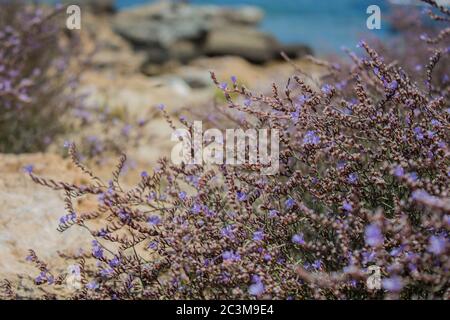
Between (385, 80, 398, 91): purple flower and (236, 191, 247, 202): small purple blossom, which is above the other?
(385, 80, 398, 91): purple flower

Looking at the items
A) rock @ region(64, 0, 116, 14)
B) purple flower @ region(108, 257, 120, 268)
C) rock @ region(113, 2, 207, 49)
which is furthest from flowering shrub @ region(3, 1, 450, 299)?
rock @ region(64, 0, 116, 14)

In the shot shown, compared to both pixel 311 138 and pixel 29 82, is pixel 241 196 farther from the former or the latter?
pixel 29 82

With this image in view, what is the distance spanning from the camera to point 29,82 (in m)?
4.59

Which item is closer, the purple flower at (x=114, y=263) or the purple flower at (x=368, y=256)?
the purple flower at (x=368, y=256)

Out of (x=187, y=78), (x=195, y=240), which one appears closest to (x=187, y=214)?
(x=195, y=240)

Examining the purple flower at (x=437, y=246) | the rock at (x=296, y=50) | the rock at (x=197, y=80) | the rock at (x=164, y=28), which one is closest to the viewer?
the purple flower at (x=437, y=246)

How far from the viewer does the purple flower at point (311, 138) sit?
7.86 ft

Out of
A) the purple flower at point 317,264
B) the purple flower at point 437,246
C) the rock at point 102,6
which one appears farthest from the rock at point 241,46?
the purple flower at point 437,246

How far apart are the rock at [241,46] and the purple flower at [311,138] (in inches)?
468

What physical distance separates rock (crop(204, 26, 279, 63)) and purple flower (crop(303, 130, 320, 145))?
11885 mm

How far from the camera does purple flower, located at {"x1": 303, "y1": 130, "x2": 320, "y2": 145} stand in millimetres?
2396

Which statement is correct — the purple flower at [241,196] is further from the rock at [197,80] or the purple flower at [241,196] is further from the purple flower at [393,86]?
the rock at [197,80]

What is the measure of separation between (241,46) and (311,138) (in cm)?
1213

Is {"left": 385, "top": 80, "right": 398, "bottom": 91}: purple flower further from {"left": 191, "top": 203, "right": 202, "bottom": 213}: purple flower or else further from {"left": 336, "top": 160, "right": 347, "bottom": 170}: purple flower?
{"left": 191, "top": 203, "right": 202, "bottom": 213}: purple flower
